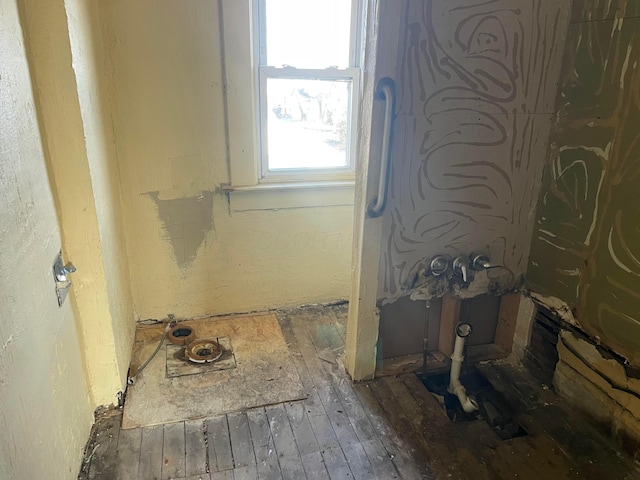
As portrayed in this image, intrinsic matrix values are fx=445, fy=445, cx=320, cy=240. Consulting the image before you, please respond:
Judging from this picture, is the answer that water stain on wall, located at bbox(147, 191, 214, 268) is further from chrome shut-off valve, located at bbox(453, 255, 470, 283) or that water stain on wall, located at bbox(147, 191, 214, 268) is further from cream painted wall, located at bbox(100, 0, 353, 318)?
chrome shut-off valve, located at bbox(453, 255, 470, 283)

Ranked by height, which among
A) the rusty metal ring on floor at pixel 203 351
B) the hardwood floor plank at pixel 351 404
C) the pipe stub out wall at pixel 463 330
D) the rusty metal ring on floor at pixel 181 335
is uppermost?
the pipe stub out wall at pixel 463 330

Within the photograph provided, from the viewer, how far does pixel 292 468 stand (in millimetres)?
1572

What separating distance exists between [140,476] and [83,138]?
117cm

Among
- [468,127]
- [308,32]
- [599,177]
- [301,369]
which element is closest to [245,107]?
[308,32]

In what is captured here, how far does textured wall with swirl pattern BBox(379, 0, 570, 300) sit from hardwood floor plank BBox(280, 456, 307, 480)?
732 millimetres

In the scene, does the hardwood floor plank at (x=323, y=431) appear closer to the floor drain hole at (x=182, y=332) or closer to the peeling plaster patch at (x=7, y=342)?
the floor drain hole at (x=182, y=332)

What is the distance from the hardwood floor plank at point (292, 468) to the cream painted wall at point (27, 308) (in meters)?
0.69

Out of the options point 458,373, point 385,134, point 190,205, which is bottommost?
point 458,373

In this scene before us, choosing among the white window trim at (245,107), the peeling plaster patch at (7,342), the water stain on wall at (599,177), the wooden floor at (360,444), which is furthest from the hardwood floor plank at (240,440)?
the water stain on wall at (599,177)

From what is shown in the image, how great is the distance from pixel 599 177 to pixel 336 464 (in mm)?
1440

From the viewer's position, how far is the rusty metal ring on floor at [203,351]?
7.07ft

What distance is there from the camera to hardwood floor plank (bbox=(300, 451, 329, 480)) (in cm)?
154

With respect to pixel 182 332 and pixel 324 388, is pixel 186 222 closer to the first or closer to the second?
pixel 182 332

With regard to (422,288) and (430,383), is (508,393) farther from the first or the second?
(422,288)
